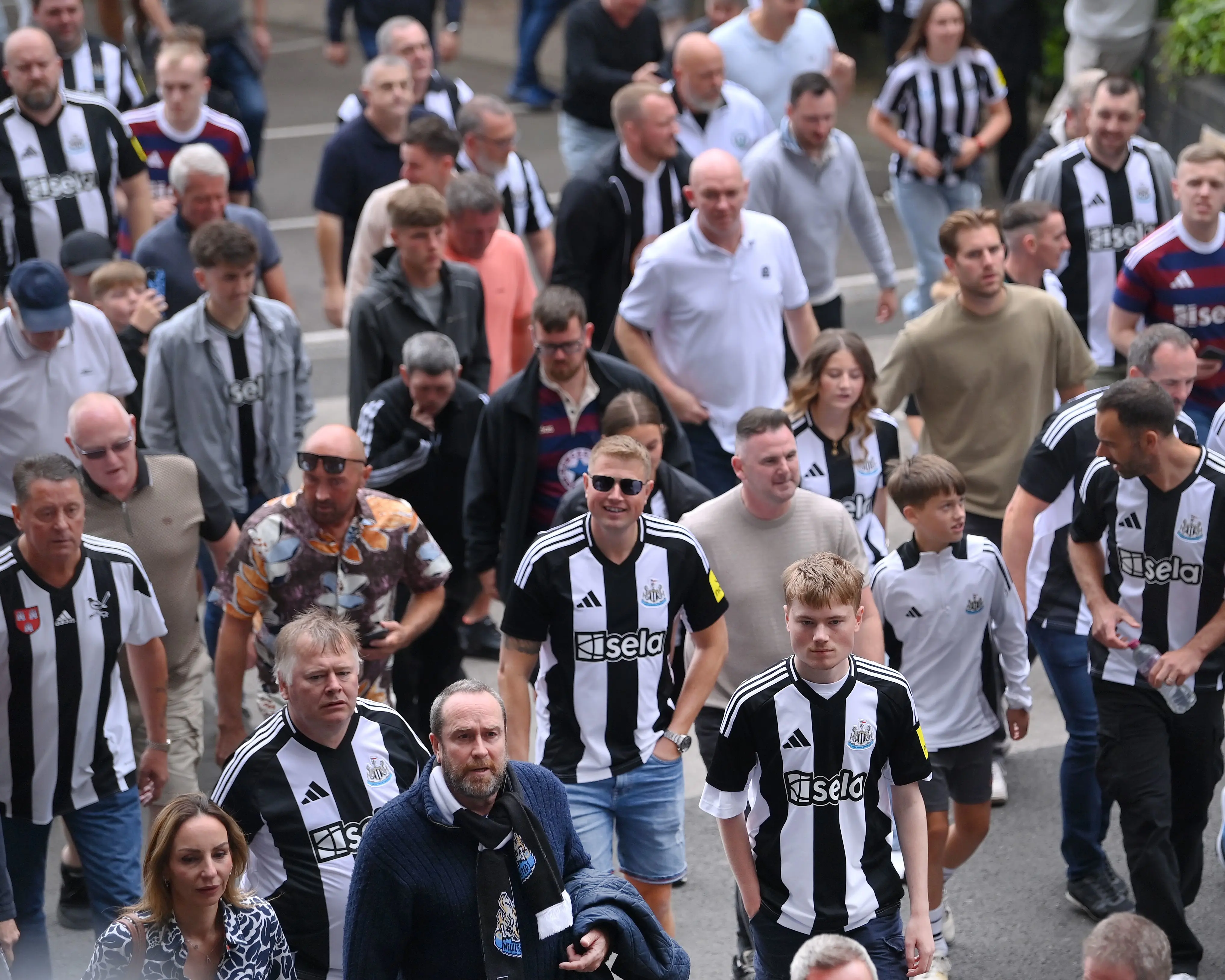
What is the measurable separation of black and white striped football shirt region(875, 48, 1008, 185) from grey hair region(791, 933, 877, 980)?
7.35m

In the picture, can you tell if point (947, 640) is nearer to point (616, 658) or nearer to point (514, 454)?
point (616, 658)

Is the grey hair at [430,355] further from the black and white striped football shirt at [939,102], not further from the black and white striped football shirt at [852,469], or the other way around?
the black and white striped football shirt at [939,102]

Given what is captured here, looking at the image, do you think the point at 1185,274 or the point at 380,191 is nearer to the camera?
the point at 1185,274

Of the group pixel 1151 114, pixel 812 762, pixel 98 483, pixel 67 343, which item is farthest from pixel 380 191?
pixel 1151 114

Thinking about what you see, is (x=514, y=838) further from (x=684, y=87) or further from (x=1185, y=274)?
(x=684, y=87)

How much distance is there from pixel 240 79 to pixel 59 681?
26.0 feet

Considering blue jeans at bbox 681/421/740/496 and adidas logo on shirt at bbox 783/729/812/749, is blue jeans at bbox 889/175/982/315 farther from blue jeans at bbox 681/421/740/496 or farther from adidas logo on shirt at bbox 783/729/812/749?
adidas logo on shirt at bbox 783/729/812/749

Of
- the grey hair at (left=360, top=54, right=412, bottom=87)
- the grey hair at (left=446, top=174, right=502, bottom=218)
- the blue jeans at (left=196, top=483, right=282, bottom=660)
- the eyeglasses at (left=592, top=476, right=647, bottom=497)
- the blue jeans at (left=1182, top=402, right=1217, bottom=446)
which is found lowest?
the blue jeans at (left=196, top=483, right=282, bottom=660)

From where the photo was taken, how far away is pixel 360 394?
25.3ft

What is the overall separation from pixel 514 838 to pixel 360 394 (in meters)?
3.68

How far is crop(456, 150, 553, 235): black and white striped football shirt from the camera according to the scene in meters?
9.66

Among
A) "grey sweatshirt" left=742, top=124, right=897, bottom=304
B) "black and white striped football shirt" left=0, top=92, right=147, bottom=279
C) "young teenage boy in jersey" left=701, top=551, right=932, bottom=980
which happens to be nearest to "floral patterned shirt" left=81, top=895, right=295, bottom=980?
"young teenage boy in jersey" left=701, top=551, right=932, bottom=980

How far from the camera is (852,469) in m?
6.70

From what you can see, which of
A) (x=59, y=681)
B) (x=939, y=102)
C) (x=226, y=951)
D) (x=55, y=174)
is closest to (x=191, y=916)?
(x=226, y=951)
